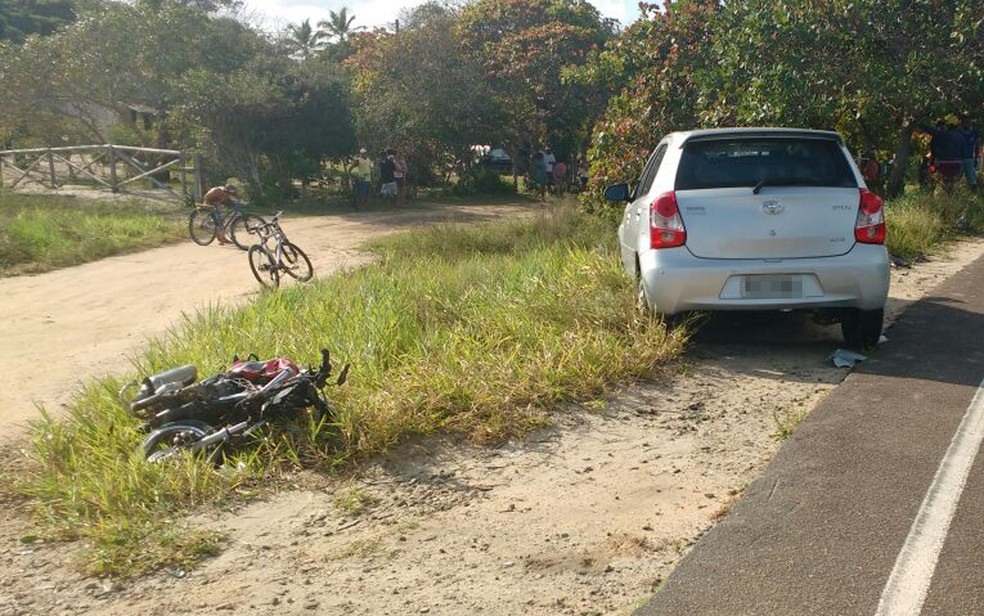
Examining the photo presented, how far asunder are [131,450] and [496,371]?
226cm

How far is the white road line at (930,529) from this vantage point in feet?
11.6

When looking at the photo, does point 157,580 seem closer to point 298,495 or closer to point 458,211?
point 298,495

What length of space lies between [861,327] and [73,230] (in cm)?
1308

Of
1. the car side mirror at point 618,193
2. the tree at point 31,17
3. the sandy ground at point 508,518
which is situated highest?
the tree at point 31,17

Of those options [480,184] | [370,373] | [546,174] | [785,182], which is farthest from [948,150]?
[370,373]

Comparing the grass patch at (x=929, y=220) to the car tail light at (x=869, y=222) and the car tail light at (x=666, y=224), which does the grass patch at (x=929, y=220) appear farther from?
the car tail light at (x=666, y=224)

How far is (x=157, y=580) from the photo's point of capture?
402 cm

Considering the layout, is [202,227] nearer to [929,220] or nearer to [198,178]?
[198,178]

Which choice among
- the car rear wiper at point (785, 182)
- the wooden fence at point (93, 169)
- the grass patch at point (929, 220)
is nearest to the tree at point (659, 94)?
the grass patch at point (929, 220)

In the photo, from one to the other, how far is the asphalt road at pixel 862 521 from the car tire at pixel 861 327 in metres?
0.77

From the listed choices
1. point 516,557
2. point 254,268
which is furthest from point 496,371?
point 254,268

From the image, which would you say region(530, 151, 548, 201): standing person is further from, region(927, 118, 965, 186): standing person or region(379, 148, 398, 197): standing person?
region(927, 118, 965, 186): standing person

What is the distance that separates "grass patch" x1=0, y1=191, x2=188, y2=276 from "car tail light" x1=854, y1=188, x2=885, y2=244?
1096 centimetres

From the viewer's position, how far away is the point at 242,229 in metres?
17.2
